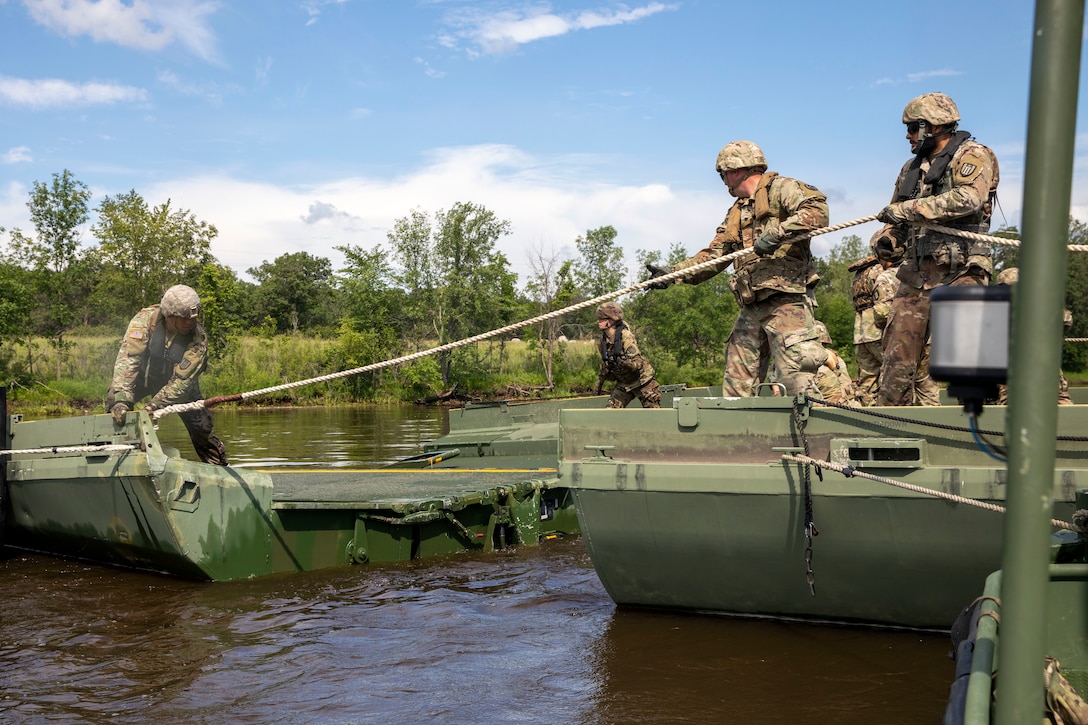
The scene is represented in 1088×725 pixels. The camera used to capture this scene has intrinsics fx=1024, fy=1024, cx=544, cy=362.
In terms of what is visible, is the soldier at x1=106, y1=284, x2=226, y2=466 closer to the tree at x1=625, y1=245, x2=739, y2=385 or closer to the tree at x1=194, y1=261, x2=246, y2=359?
the tree at x1=194, y1=261, x2=246, y2=359

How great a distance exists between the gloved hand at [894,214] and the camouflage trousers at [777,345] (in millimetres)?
1029

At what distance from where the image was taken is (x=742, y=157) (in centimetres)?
733

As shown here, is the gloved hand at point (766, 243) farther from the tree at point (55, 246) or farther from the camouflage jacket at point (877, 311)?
the tree at point (55, 246)

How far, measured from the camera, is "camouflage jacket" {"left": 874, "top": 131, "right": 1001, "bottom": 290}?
20.0 feet

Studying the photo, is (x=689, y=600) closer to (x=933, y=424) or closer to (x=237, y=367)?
(x=933, y=424)

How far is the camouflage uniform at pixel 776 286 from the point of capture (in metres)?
6.95

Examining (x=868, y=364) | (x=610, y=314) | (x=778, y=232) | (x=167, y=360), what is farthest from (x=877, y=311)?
(x=167, y=360)

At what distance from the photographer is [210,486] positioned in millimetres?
7406

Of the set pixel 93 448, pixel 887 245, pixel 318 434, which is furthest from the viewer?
pixel 318 434

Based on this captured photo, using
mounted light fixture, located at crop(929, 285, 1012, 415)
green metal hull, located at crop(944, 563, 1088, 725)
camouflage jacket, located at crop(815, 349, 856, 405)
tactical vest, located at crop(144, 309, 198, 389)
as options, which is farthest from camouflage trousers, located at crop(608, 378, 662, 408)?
mounted light fixture, located at crop(929, 285, 1012, 415)

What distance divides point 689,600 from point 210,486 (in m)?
3.53

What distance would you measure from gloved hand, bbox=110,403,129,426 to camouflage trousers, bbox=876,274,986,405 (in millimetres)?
5325

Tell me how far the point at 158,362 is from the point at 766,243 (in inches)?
202

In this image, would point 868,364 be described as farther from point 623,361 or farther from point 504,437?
point 504,437
